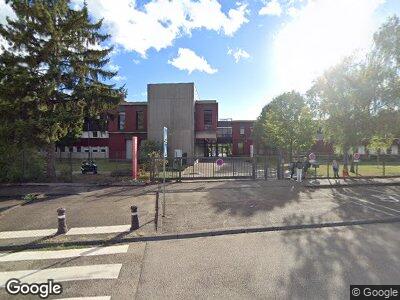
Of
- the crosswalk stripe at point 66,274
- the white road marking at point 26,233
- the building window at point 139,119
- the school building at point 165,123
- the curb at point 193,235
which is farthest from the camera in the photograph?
the building window at point 139,119

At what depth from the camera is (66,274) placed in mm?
5789

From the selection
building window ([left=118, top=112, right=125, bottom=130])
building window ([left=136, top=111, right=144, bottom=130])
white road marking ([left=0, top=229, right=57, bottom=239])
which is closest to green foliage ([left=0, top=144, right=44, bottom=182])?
white road marking ([left=0, top=229, right=57, bottom=239])

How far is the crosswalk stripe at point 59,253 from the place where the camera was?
6.78 metres

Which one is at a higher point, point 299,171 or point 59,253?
point 299,171

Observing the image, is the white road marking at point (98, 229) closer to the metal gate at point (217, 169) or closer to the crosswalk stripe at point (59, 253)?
the crosswalk stripe at point (59, 253)

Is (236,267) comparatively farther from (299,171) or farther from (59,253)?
(299,171)

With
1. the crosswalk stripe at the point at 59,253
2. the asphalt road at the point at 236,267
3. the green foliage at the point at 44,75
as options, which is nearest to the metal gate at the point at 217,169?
the green foliage at the point at 44,75

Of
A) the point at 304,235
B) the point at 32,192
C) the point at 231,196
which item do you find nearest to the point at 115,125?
the point at 32,192

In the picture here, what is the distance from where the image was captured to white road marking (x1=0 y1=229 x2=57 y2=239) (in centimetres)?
821

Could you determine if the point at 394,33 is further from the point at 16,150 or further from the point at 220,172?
the point at 16,150

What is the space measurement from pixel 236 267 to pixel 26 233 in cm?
590

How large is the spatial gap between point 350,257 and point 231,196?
7.38 metres

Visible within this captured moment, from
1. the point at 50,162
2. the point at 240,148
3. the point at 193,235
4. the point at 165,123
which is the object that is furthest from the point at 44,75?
the point at 240,148

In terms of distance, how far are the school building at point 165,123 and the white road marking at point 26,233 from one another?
1795 cm
